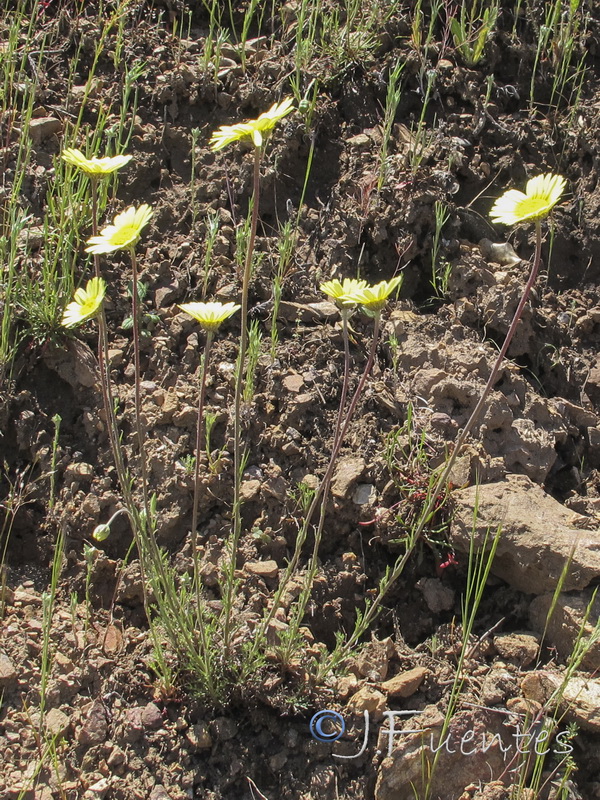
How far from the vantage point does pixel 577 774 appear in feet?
6.46

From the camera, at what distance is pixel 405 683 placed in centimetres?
205

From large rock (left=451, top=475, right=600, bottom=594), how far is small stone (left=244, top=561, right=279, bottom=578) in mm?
499

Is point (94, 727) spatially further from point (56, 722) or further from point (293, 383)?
point (293, 383)

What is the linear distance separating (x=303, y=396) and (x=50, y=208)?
3.53 ft

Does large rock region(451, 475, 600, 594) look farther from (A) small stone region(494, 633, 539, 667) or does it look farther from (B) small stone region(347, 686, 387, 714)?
(B) small stone region(347, 686, 387, 714)

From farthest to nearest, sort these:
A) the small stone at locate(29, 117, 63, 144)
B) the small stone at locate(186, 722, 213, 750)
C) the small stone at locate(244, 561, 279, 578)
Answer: the small stone at locate(29, 117, 63, 144)
the small stone at locate(244, 561, 279, 578)
the small stone at locate(186, 722, 213, 750)

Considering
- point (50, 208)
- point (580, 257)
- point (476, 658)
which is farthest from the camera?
point (580, 257)

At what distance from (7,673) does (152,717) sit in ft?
1.23

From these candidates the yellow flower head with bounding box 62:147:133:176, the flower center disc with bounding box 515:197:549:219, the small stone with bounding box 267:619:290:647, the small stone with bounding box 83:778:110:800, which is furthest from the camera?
the small stone with bounding box 267:619:290:647

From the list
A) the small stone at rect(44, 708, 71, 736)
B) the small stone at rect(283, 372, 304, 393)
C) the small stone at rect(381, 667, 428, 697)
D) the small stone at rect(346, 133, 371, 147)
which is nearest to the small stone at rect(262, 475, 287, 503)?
the small stone at rect(283, 372, 304, 393)

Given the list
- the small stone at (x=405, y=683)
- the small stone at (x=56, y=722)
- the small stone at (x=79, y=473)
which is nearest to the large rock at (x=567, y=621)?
the small stone at (x=405, y=683)

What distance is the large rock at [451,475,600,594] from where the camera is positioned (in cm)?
212

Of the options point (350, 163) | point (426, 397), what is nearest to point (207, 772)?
point (426, 397)

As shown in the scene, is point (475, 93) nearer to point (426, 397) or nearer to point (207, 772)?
point (426, 397)
